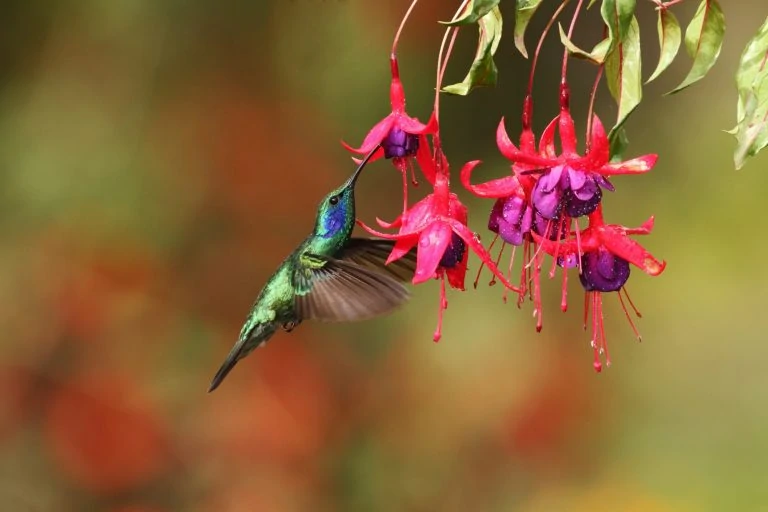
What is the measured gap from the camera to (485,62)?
69cm

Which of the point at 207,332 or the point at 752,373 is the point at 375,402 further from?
the point at 752,373

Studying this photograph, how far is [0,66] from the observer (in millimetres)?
2289

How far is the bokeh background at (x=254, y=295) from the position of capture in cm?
228

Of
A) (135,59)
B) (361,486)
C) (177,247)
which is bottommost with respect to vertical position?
(361,486)

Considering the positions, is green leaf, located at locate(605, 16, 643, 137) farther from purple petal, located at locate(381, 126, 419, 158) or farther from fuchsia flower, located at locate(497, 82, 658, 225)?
purple petal, located at locate(381, 126, 419, 158)

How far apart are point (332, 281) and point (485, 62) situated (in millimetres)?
357

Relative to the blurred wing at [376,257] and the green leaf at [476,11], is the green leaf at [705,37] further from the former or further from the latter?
the blurred wing at [376,257]

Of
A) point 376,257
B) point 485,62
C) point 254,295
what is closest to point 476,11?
point 485,62

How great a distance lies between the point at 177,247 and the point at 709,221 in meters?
1.29

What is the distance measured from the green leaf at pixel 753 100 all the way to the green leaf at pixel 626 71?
0.09 meters

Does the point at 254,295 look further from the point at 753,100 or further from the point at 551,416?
the point at 753,100

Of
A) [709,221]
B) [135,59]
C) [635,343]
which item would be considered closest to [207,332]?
[135,59]

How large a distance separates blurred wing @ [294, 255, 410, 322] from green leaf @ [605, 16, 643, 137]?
266 mm

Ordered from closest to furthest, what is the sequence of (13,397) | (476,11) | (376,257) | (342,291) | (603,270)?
Result: (476,11)
(603,270)
(342,291)
(376,257)
(13,397)
